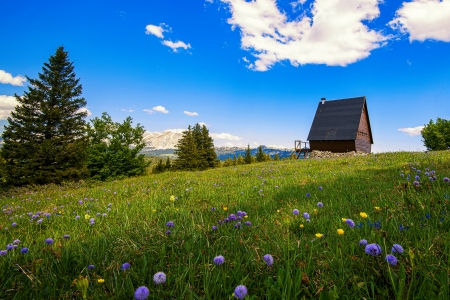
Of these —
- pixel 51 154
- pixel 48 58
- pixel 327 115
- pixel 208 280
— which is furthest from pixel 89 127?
pixel 208 280

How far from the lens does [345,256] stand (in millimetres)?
1722

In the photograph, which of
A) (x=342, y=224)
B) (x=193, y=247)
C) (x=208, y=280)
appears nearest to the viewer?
(x=208, y=280)

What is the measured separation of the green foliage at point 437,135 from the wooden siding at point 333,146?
39199 mm

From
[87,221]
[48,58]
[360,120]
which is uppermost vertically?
[48,58]

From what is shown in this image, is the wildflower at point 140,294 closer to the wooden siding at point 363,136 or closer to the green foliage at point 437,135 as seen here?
the wooden siding at point 363,136

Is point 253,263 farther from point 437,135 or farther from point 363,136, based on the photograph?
point 437,135

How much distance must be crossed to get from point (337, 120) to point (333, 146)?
5.04 metres

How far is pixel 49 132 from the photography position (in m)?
24.2

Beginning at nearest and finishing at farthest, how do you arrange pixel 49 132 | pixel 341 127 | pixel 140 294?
pixel 140 294 → pixel 49 132 → pixel 341 127

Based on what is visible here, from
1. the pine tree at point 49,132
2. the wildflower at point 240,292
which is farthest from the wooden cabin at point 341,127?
the wildflower at point 240,292

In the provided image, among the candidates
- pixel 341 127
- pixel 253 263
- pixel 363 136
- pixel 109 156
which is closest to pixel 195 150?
pixel 109 156

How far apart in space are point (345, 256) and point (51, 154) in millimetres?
28222

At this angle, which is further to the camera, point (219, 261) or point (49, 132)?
point (49, 132)

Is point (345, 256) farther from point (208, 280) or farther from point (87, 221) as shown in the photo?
point (87, 221)
